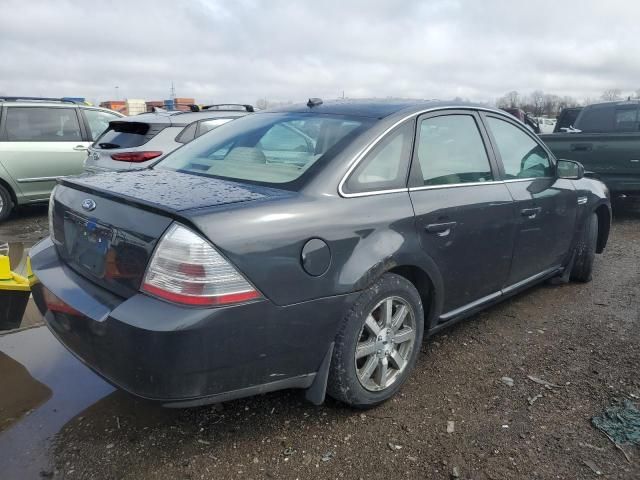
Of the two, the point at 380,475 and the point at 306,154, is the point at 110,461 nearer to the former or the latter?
the point at 380,475

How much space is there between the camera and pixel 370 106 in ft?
10.1

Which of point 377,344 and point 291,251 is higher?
point 291,251

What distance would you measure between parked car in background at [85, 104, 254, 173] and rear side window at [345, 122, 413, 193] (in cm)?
381

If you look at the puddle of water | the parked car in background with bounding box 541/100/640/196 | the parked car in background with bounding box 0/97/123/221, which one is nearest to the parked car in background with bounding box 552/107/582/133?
the parked car in background with bounding box 541/100/640/196

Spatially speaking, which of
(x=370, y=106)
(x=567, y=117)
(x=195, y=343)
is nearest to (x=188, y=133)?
(x=370, y=106)

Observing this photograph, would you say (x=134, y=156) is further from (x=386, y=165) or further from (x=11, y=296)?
(x=386, y=165)

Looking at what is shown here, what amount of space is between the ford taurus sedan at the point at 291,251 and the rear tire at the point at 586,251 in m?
1.15

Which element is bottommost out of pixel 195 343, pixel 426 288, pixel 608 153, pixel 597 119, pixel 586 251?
pixel 586 251

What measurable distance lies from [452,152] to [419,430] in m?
1.62

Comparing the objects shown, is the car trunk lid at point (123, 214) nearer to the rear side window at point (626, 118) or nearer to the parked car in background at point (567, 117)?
the rear side window at point (626, 118)

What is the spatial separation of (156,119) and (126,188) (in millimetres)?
4671

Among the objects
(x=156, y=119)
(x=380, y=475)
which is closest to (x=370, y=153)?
(x=380, y=475)

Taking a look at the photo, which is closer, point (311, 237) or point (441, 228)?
point (311, 237)

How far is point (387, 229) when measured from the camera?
2553 mm
